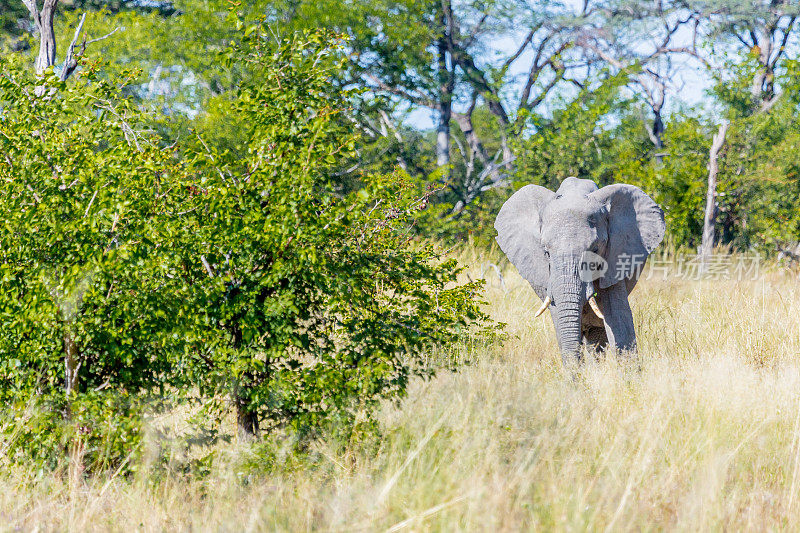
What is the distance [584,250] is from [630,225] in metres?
0.87

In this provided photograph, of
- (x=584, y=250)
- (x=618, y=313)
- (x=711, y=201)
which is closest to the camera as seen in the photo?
(x=584, y=250)

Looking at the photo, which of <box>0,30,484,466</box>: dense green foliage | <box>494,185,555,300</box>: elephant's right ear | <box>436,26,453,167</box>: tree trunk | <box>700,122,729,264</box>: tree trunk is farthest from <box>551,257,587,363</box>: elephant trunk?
<box>436,26,453,167</box>: tree trunk

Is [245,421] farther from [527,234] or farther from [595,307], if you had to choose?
[527,234]

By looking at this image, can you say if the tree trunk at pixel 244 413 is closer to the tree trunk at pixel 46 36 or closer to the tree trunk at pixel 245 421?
the tree trunk at pixel 245 421

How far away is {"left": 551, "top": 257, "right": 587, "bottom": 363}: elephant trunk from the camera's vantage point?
6.56 m

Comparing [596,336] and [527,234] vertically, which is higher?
[527,234]

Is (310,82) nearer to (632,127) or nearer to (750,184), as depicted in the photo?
(750,184)

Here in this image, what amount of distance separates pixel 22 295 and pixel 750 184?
13.2m

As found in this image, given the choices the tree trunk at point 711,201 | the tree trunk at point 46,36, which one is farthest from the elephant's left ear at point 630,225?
the tree trunk at point 711,201

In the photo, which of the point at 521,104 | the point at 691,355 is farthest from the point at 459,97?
the point at 691,355

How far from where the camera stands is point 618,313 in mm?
7129

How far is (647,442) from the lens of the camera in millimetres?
4523

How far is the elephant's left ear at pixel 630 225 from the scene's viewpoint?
7090 mm

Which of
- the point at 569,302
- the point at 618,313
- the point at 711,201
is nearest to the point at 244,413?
the point at 569,302
